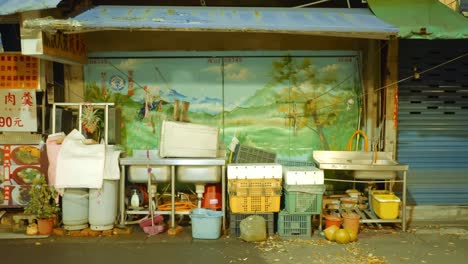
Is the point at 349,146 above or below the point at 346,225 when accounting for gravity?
above

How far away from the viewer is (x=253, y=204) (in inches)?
304

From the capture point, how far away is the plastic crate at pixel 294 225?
7738mm

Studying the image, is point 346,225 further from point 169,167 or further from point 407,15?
point 407,15

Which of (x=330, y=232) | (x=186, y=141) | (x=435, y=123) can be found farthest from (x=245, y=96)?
(x=435, y=123)

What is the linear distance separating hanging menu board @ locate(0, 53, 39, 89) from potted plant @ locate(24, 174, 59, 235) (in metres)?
1.97

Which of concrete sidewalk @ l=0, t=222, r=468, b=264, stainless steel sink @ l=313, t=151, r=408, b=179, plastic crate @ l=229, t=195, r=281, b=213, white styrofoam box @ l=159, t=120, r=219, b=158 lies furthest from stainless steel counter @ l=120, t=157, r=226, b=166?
stainless steel sink @ l=313, t=151, r=408, b=179

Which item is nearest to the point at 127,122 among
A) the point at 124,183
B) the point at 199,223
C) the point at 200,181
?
the point at 124,183

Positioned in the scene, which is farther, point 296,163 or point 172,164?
point 296,163

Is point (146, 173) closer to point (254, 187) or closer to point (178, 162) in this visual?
point (178, 162)

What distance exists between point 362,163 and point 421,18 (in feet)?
9.55

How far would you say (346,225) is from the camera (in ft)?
25.5

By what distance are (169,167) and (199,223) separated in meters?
1.24

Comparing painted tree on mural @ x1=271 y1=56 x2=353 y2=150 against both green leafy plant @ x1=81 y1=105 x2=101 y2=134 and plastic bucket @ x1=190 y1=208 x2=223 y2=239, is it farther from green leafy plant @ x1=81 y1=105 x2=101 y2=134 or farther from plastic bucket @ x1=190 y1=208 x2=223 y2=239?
green leafy plant @ x1=81 y1=105 x2=101 y2=134

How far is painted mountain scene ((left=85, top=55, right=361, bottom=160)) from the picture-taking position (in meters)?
9.33
